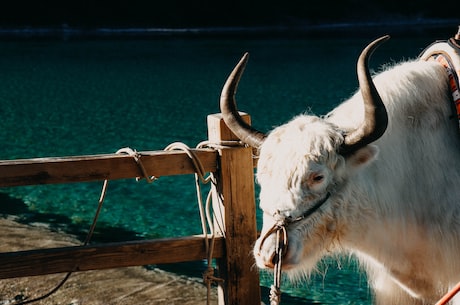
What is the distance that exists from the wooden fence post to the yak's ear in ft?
1.93

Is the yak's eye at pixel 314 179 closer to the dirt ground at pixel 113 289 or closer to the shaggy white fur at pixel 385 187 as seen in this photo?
the shaggy white fur at pixel 385 187

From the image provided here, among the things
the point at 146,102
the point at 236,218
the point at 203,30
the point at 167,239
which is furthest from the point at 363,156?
the point at 203,30

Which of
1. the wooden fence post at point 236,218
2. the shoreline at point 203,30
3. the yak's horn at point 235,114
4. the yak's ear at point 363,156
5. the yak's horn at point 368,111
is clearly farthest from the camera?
the shoreline at point 203,30

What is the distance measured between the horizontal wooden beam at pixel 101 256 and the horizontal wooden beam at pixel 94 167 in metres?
0.30

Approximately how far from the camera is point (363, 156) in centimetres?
265

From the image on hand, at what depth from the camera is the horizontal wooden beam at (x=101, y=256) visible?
9.64 ft

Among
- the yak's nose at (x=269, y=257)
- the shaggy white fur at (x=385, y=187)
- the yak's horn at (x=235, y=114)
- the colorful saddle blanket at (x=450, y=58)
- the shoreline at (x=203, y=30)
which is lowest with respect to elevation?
the yak's nose at (x=269, y=257)

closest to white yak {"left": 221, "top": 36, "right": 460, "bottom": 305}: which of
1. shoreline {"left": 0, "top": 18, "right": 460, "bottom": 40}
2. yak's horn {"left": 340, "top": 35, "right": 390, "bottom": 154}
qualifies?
yak's horn {"left": 340, "top": 35, "right": 390, "bottom": 154}

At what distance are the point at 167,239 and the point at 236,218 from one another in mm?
318

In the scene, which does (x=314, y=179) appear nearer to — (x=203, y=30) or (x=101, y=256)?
(x=101, y=256)

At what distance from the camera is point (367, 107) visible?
2.54m

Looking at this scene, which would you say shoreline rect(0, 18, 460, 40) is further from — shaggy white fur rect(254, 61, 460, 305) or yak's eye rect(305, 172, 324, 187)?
yak's eye rect(305, 172, 324, 187)

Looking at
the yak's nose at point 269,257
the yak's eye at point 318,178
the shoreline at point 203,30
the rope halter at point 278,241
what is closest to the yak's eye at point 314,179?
the yak's eye at point 318,178

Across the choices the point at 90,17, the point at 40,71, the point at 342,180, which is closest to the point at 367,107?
the point at 342,180
